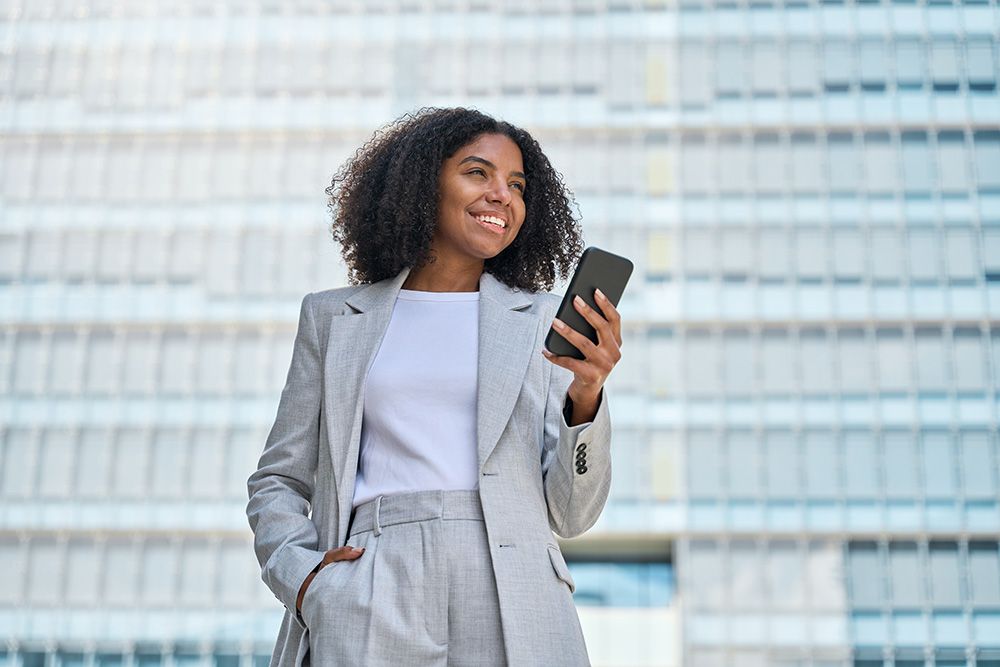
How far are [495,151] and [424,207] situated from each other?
210mm

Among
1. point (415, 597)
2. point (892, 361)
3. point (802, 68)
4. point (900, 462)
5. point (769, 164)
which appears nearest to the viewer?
point (415, 597)

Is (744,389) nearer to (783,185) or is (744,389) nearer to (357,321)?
(783,185)

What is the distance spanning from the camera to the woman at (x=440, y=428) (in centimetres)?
265

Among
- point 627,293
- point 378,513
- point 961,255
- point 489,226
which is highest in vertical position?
point 961,255

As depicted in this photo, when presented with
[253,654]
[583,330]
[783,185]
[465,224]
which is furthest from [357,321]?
[783,185]

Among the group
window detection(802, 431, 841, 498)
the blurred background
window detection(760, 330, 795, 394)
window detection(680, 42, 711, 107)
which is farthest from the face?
window detection(680, 42, 711, 107)

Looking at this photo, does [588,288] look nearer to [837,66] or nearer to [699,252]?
[699,252]

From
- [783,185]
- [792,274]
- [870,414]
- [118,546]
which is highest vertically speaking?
[783,185]

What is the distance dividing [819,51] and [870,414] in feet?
29.5

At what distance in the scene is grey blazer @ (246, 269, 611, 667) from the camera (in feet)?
8.88

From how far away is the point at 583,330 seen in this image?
2680mm

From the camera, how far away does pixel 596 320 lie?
265 centimetres

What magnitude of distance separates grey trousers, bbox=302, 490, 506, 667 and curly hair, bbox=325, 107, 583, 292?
0.68m

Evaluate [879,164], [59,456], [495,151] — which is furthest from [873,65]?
[495,151]
